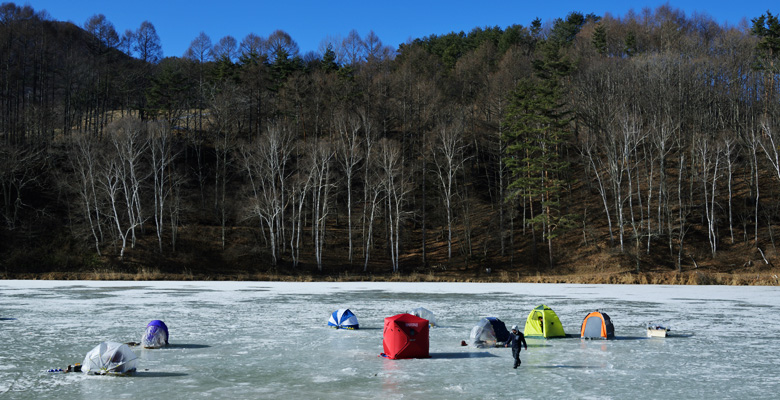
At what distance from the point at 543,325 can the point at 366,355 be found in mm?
5256

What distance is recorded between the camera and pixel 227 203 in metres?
61.9

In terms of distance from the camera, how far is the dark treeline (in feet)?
175

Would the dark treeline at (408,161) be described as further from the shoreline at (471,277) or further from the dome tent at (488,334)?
the dome tent at (488,334)

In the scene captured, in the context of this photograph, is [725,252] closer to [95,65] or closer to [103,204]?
[103,204]

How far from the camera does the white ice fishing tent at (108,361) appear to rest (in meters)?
11.2

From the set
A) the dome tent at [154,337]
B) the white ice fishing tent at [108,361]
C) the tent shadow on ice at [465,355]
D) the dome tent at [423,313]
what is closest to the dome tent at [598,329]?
the tent shadow on ice at [465,355]

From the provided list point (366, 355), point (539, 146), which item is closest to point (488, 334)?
point (366, 355)

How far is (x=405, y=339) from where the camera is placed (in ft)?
42.8

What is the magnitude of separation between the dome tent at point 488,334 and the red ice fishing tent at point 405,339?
1.92 meters

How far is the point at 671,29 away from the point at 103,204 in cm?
7684

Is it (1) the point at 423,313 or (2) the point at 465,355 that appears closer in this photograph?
(2) the point at 465,355

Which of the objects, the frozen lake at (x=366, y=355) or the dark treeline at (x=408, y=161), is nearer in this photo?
the frozen lake at (x=366, y=355)

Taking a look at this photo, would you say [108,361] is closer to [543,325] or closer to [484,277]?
[543,325]

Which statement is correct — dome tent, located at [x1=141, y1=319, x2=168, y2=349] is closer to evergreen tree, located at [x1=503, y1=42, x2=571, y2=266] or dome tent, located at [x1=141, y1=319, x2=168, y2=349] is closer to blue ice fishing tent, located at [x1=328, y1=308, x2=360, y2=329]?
blue ice fishing tent, located at [x1=328, y1=308, x2=360, y2=329]
